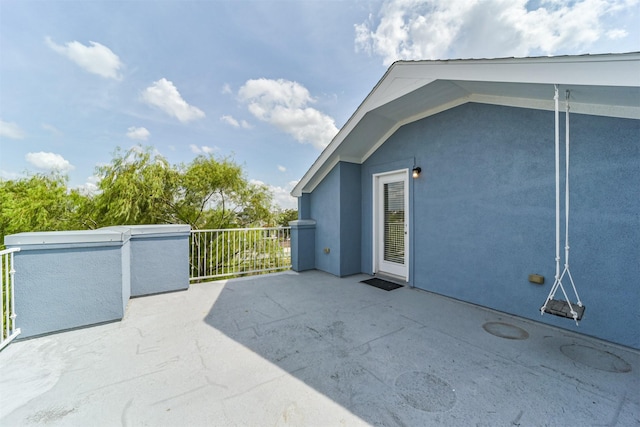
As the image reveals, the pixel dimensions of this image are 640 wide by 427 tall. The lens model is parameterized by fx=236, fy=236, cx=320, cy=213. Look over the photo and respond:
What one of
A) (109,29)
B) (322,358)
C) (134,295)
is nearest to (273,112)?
(109,29)

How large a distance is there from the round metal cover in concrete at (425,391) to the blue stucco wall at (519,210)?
89.6 inches

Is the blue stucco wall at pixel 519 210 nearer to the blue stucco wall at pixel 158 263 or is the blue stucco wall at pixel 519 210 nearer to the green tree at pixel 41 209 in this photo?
the blue stucco wall at pixel 158 263

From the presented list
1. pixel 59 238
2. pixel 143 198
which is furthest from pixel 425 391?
pixel 143 198

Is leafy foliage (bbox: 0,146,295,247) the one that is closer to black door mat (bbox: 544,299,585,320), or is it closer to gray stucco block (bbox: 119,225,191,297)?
gray stucco block (bbox: 119,225,191,297)

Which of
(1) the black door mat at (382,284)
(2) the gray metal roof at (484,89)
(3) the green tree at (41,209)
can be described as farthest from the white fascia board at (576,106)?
(3) the green tree at (41,209)

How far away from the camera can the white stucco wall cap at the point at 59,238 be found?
260 cm

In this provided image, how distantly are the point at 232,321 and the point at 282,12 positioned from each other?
6.73m

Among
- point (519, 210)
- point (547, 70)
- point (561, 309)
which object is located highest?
point (547, 70)

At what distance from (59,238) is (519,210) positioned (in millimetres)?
5932

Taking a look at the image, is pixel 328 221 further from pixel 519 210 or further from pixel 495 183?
pixel 519 210

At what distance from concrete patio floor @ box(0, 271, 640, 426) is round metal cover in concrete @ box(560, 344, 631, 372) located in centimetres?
2

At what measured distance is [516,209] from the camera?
3.38m

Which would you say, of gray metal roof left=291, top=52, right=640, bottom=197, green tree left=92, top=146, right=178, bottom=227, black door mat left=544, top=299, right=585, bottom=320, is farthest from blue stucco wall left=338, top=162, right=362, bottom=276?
green tree left=92, top=146, right=178, bottom=227

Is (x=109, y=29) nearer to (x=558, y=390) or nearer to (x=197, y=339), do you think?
(x=197, y=339)
